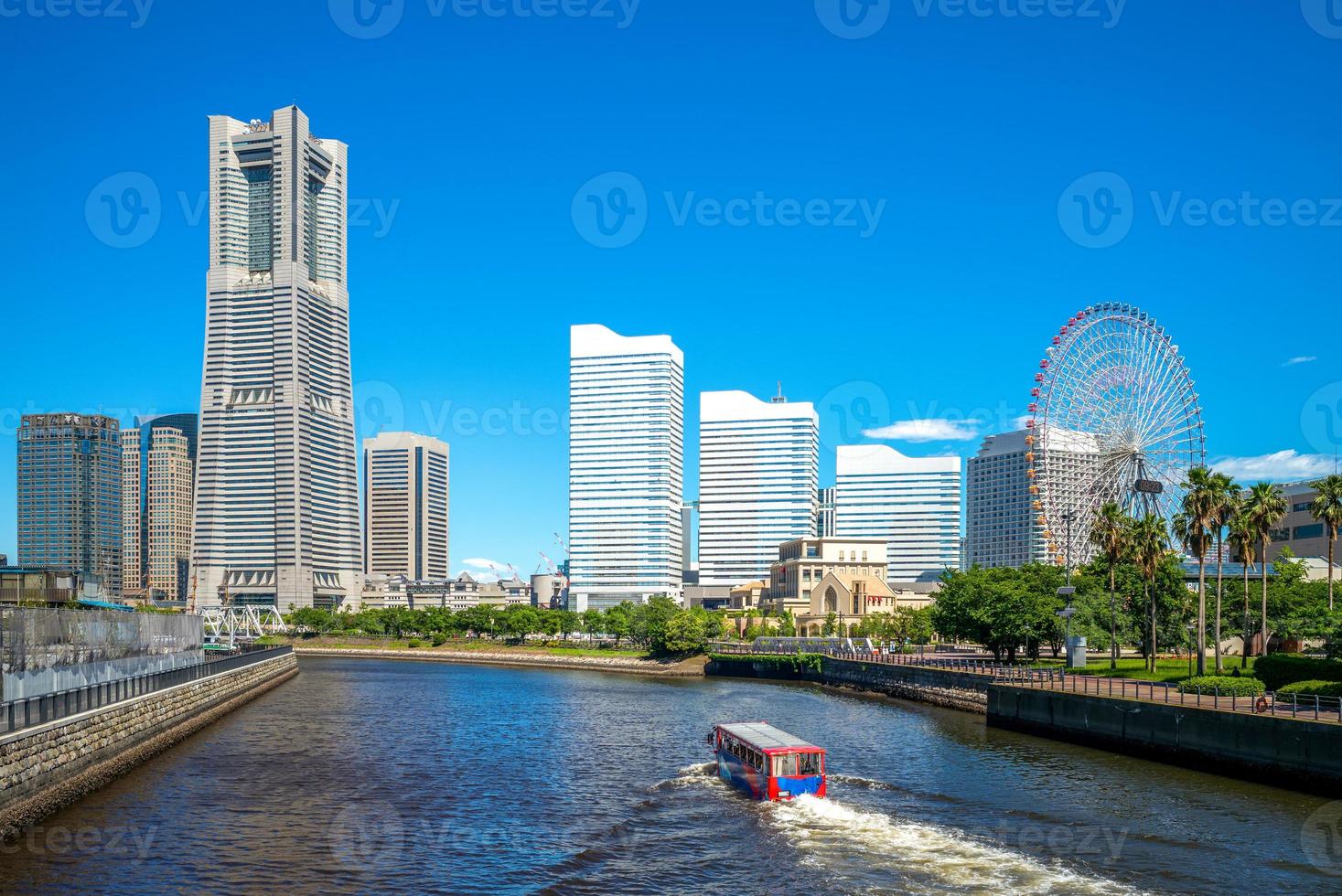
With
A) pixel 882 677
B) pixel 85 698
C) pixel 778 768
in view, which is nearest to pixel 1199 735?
pixel 778 768

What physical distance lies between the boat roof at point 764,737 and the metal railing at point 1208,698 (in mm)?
28390

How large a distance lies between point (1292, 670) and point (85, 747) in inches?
3174

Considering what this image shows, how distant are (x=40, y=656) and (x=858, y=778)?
153 feet

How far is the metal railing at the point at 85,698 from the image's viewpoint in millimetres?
50537

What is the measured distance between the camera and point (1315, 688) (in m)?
72.6

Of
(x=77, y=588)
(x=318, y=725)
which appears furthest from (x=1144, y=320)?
(x=77, y=588)

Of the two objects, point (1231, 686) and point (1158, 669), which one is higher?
point (1231, 686)

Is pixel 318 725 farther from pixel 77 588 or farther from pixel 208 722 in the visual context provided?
pixel 77 588

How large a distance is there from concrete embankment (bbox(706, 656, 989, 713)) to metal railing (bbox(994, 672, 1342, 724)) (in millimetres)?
10756

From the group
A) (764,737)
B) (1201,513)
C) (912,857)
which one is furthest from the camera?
(1201,513)

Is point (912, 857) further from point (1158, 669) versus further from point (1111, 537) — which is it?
point (1111, 537)

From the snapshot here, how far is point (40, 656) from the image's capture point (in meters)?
57.8

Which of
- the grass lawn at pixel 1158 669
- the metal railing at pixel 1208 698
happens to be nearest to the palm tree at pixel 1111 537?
the grass lawn at pixel 1158 669

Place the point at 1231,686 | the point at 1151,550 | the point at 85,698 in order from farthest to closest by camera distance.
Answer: the point at 1151,550
the point at 1231,686
the point at 85,698
